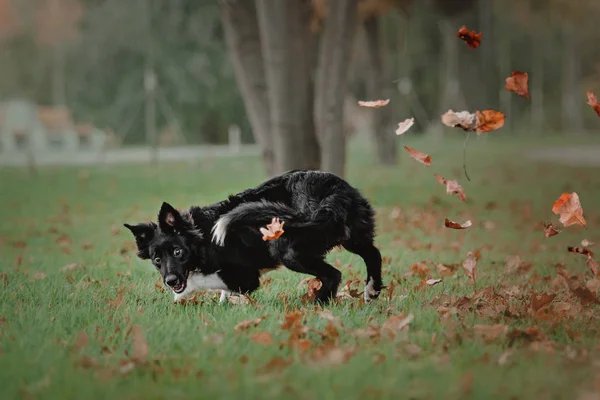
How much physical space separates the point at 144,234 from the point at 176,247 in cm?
30

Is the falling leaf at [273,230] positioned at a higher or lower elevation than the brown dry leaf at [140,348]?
higher

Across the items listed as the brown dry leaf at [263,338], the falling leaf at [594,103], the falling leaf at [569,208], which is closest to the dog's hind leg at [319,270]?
the brown dry leaf at [263,338]

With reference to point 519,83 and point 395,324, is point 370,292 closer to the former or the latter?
point 395,324

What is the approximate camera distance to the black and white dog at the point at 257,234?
524cm

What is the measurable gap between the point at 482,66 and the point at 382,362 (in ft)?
111

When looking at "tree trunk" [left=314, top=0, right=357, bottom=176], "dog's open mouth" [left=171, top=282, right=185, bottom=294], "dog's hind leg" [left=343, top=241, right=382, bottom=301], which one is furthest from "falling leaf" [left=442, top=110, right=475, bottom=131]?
"tree trunk" [left=314, top=0, right=357, bottom=176]

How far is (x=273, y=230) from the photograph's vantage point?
5.10 m

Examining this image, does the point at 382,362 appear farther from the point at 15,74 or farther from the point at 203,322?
the point at 15,74

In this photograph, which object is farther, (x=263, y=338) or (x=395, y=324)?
(x=395, y=324)

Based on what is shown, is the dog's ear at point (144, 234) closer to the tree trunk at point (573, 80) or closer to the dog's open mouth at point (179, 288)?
the dog's open mouth at point (179, 288)

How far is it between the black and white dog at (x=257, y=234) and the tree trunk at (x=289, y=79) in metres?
6.14

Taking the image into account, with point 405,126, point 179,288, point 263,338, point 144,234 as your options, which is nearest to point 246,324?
point 263,338

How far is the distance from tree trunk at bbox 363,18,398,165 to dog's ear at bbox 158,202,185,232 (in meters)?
17.0

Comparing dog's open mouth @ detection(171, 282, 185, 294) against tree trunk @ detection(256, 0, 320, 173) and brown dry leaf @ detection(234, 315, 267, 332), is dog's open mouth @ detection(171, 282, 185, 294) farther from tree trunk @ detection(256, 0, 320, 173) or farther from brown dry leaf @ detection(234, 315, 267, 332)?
tree trunk @ detection(256, 0, 320, 173)
